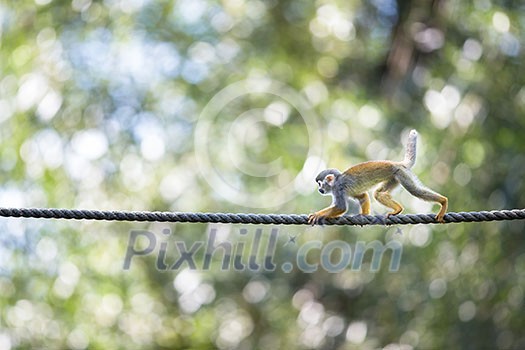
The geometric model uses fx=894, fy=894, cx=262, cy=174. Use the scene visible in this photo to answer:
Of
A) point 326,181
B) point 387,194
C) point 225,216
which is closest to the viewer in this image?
point 225,216

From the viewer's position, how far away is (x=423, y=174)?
236 inches

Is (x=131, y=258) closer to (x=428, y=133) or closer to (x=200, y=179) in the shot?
(x=200, y=179)

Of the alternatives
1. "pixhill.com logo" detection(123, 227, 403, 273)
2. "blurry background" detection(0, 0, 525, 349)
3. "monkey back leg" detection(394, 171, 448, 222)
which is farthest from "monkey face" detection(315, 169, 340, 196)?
"pixhill.com logo" detection(123, 227, 403, 273)

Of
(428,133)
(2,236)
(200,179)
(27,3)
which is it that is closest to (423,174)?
(428,133)

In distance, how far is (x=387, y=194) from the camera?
3068 mm

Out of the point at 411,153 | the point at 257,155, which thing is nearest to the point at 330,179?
the point at 411,153

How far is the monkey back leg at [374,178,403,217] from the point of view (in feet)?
9.89

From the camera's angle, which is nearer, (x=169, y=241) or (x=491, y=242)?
(x=491, y=242)

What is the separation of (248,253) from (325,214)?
4021 mm

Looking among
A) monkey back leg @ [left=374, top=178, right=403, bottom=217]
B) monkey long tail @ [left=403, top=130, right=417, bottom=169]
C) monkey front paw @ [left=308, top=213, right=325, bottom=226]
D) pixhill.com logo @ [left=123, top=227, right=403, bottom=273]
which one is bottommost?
pixhill.com logo @ [left=123, top=227, right=403, bottom=273]

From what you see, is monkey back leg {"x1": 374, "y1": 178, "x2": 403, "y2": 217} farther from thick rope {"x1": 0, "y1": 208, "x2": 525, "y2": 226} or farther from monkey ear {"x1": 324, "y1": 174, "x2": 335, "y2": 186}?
thick rope {"x1": 0, "y1": 208, "x2": 525, "y2": 226}

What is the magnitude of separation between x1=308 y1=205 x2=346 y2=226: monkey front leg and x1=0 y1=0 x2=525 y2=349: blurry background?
8.42ft

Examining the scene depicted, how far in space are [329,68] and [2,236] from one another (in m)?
3.30

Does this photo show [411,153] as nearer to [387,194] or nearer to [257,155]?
[387,194]
